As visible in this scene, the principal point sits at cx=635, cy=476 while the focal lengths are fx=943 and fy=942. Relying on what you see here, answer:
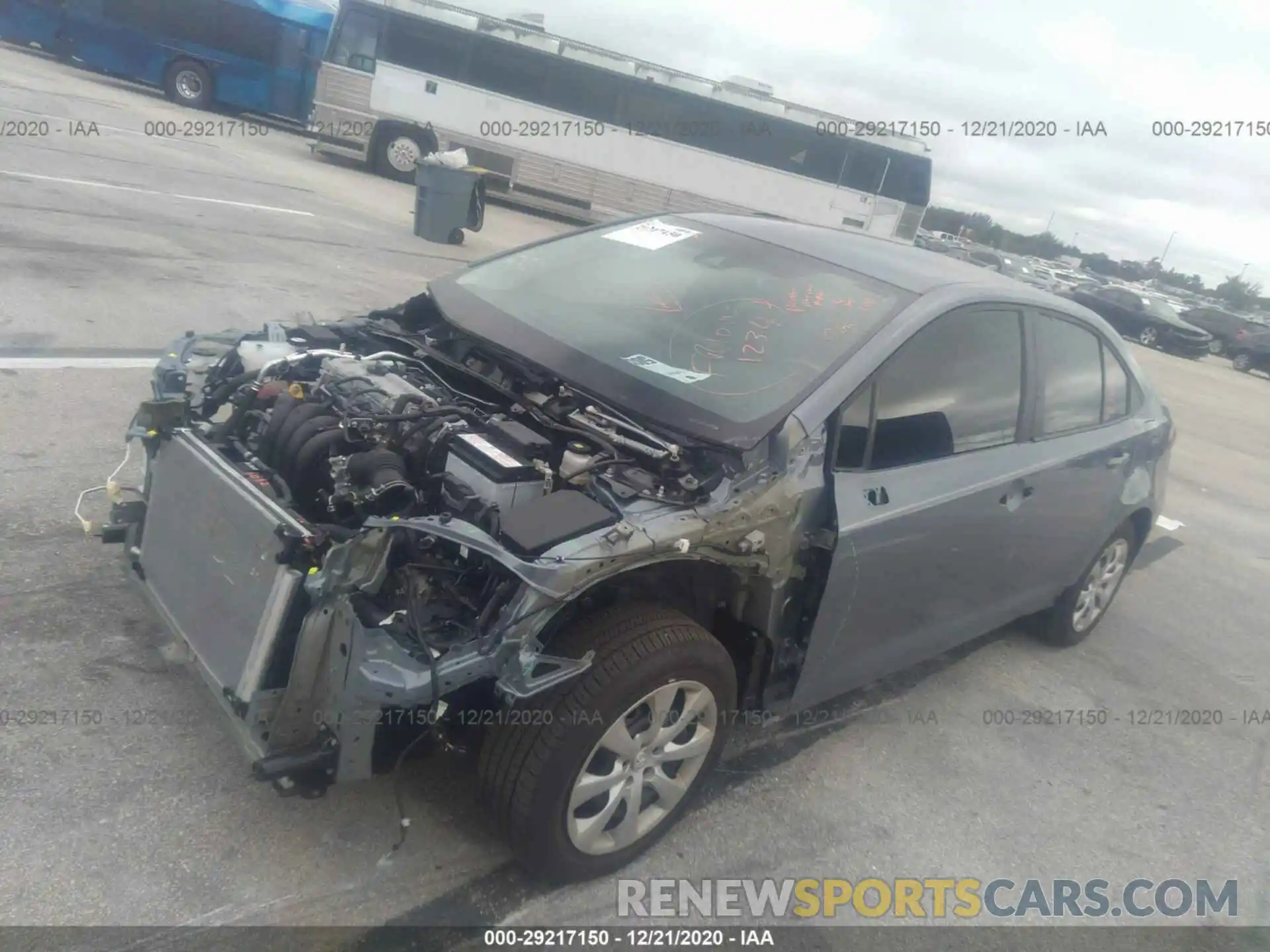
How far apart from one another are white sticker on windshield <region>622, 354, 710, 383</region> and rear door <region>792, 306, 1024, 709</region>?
51 cm

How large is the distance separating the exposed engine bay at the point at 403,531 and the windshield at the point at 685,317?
0.41 ft

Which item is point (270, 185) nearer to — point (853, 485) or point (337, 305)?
point (337, 305)

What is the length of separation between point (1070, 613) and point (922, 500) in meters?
2.01

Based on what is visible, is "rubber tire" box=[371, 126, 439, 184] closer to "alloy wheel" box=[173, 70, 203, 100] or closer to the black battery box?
"alloy wheel" box=[173, 70, 203, 100]

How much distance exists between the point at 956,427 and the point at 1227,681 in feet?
9.30

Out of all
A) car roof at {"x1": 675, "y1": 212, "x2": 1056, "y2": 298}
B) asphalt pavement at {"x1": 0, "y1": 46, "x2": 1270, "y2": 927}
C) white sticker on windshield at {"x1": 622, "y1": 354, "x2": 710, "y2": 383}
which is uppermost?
car roof at {"x1": 675, "y1": 212, "x2": 1056, "y2": 298}

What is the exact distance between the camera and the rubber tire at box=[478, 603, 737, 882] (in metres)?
2.47

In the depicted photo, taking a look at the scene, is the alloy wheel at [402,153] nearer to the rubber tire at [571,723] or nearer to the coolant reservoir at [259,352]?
the coolant reservoir at [259,352]

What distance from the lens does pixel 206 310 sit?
7.14 meters

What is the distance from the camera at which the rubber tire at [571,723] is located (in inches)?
97.2

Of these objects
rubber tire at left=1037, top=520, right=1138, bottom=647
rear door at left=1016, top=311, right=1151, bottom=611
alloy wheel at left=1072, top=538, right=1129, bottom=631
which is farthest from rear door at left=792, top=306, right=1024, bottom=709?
alloy wheel at left=1072, top=538, right=1129, bottom=631

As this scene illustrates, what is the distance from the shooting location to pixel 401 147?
63.7ft

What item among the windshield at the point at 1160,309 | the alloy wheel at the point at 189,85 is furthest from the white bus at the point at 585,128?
the windshield at the point at 1160,309

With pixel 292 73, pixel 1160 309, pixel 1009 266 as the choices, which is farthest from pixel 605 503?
pixel 1160 309
